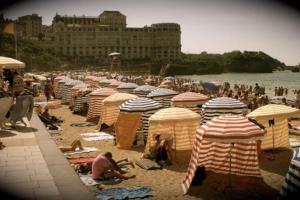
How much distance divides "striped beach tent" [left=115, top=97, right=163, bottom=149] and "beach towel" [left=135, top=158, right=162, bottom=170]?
174 centimetres

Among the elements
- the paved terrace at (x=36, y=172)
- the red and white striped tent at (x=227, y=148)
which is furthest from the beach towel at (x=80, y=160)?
the red and white striped tent at (x=227, y=148)

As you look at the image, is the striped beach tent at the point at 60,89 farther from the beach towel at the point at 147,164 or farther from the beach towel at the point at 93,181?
the beach towel at the point at 93,181

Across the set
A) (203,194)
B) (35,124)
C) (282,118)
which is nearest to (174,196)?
(203,194)

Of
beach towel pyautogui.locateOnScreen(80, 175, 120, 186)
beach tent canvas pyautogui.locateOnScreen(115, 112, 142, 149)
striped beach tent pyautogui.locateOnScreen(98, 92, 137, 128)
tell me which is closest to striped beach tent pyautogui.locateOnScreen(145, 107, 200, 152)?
beach tent canvas pyautogui.locateOnScreen(115, 112, 142, 149)

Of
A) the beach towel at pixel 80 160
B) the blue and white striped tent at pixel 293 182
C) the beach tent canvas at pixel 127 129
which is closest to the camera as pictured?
the blue and white striped tent at pixel 293 182

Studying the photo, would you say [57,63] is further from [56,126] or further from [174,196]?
[174,196]

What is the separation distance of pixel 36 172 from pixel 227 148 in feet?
10.8

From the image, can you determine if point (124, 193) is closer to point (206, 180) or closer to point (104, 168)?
point (104, 168)

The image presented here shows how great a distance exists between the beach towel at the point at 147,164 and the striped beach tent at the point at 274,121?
2.38 meters

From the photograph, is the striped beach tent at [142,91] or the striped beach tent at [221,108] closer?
the striped beach tent at [221,108]

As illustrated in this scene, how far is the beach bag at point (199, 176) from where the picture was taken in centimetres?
667

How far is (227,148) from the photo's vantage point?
7312 mm

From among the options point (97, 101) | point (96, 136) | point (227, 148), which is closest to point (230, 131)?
point (227, 148)

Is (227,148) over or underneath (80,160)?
over
